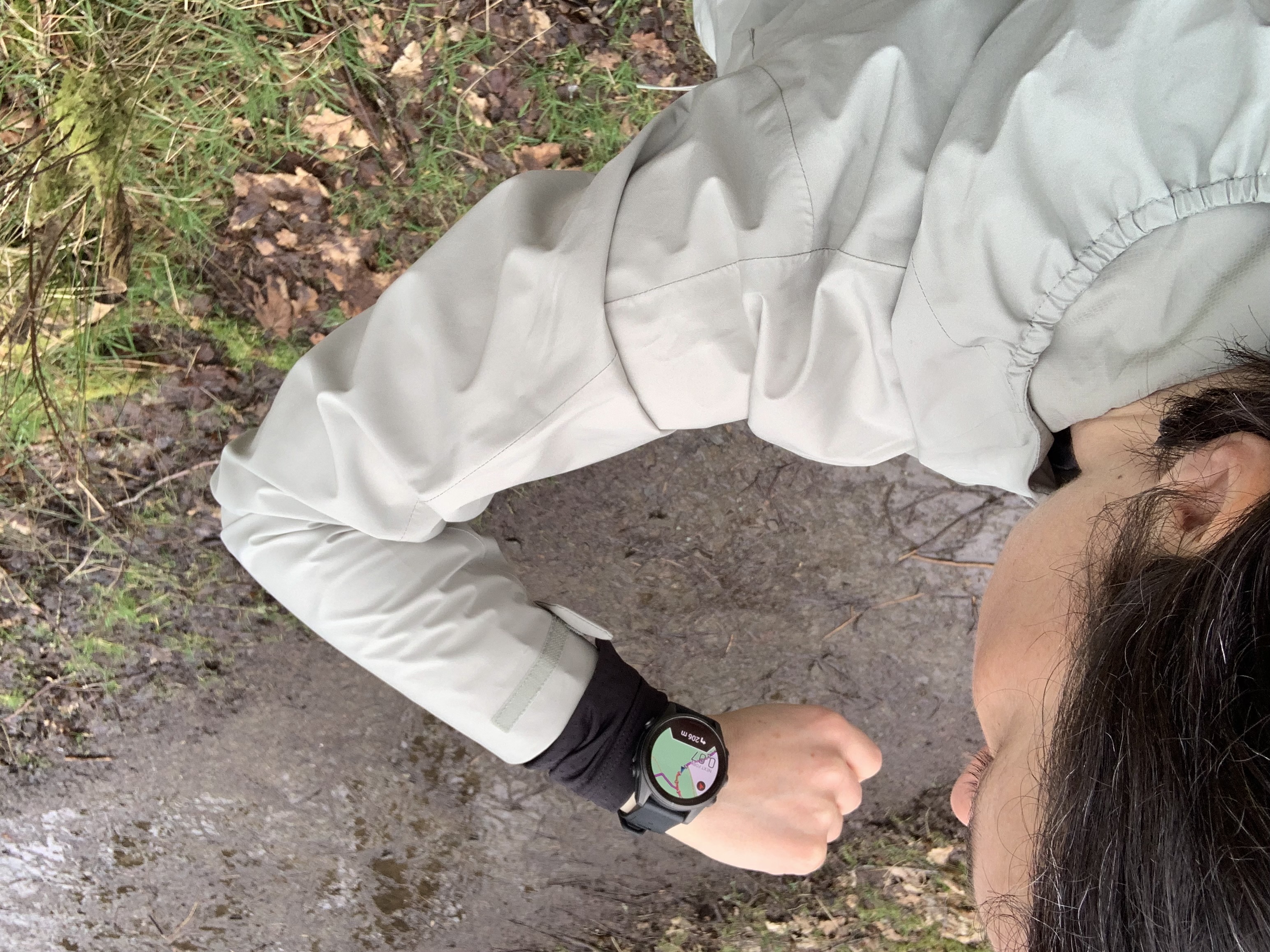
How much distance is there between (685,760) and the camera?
1.82m

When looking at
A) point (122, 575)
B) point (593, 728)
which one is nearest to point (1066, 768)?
point (593, 728)

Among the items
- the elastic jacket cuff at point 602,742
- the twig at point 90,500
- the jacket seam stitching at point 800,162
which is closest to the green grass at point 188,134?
the twig at point 90,500

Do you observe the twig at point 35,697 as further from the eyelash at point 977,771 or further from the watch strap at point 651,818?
the eyelash at point 977,771

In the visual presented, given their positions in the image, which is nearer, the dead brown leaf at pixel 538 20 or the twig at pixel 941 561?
the dead brown leaf at pixel 538 20

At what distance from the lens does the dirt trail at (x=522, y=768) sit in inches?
103

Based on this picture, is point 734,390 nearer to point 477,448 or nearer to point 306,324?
point 477,448

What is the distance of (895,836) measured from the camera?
2799 mm

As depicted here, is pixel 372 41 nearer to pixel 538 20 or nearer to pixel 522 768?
pixel 538 20

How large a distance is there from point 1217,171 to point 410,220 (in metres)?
2.08

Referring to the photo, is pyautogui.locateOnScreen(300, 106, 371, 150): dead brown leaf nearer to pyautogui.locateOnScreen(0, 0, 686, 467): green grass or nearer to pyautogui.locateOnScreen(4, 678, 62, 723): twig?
pyautogui.locateOnScreen(0, 0, 686, 467): green grass

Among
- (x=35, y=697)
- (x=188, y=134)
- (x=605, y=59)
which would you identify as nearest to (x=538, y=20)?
(x=605, y=59)

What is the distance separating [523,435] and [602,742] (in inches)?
29.2

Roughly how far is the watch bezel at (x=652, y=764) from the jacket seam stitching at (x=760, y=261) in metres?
0.96

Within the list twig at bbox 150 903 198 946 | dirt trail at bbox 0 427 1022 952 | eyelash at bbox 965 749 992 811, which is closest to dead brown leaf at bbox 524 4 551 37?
dirt trail at bbox 0 427 1022 952
